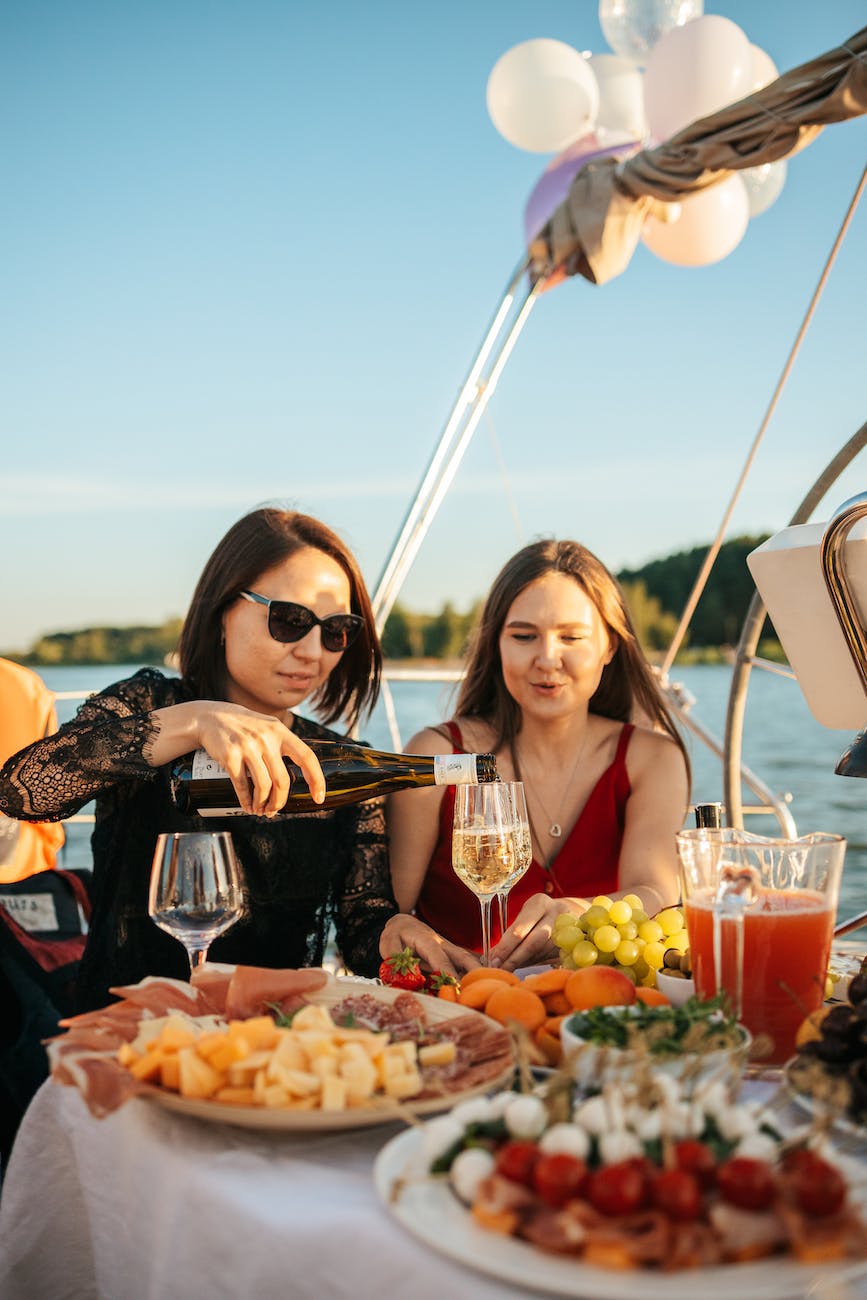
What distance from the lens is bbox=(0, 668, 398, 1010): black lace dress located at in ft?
6.94

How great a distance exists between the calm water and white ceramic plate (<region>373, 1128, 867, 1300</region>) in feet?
33.5

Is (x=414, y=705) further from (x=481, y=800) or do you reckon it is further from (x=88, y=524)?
(x=481, y=800)

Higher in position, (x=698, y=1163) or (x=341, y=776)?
(x=341, y=776)

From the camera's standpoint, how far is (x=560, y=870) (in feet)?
8.23

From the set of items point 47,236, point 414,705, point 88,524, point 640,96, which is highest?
point 47,236

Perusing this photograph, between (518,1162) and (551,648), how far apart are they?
5.63ft

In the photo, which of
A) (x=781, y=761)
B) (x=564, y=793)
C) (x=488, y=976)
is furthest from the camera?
(x=781, y=761)

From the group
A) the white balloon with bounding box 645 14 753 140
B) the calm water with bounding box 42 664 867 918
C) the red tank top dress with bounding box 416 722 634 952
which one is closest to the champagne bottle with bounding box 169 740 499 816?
the red tank top dress with bounding box 416 722 634 952

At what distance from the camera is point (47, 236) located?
30312 millimetres

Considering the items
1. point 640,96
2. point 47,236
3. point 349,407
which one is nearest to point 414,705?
point 349,407

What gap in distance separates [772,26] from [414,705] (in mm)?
23714

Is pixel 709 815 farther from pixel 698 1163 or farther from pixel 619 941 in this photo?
pixel 698 1163

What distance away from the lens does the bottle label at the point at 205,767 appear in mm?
1776

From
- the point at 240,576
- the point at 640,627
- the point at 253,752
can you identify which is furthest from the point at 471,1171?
the point at 640,627
